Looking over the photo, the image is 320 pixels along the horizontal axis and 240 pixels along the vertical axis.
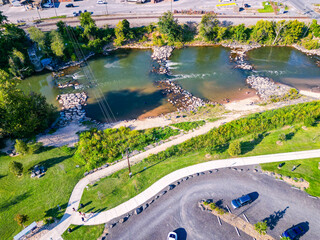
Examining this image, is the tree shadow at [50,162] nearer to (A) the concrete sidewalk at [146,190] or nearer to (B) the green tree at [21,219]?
(A) the concrete sidewalk at [146,190]

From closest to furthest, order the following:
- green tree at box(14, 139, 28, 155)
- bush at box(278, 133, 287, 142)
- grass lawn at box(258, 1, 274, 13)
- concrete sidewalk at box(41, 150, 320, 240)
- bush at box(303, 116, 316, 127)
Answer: concrete sidewalk at box(41, 150, 320, 240) < green tree at box(14, 139, 28, 155) < bush at box(278, 133, 287, 142) < bush at box(303, 116, 316, 127) < grass lawn at box(258, 1, 274, 13)

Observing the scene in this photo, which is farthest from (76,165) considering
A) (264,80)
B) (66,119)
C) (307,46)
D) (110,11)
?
(307,46)

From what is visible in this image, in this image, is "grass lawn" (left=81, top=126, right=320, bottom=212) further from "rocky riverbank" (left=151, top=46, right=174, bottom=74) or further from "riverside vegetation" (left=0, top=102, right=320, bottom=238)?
"rocky riverbank" (left=151, top=46, right=174, bottom=74)

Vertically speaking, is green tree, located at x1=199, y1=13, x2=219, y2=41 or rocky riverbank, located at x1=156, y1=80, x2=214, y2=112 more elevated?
green tree, located at x1=199, y1=13, x2=219, y2=41

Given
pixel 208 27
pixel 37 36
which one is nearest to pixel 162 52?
pixel 208 27

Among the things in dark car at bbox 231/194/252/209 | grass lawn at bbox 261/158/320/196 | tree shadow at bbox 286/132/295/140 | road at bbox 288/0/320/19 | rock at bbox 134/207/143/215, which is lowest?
rock at bbox 134/207/143/215

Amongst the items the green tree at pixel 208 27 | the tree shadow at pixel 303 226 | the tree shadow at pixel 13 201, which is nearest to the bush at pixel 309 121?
the tree shadow at pixel 303 226

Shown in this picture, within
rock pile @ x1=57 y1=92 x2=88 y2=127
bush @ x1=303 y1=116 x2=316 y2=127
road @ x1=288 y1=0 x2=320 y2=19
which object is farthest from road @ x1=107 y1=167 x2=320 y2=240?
road @ x1=288 y1=0 x2=320 y2=19
